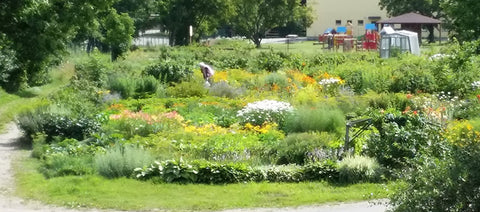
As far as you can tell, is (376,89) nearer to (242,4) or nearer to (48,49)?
(48,49)

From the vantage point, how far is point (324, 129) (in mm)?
15266

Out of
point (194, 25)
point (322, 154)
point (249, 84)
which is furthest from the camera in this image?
point (194, 25)

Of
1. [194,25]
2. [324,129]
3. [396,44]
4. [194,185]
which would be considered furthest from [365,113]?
[194,25]

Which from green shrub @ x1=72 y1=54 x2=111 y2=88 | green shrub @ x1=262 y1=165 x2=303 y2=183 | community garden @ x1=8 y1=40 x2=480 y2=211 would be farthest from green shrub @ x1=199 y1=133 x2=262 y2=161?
green shrub @ x1=72 y1=54 x2=111 y2=88

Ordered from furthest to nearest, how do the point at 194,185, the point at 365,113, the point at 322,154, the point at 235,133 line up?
the point at 365,113 < the point at 235,133 < the point at 322,154 < the point at 194,185

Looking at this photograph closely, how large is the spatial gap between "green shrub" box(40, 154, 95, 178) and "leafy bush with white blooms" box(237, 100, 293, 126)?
4370 millimetres

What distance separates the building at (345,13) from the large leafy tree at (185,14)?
90.3ft

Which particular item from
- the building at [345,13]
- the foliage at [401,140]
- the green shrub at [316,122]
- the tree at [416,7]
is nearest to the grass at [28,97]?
the green shrub at [316,122]

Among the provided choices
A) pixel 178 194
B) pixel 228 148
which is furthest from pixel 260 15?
pixel 178 194

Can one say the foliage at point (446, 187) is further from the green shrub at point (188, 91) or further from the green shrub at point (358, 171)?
the green shrub at point (188, 91)

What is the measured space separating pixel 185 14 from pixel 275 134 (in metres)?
42.8

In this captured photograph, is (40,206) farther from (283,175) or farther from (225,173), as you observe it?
(283,175)

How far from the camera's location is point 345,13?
280 feet

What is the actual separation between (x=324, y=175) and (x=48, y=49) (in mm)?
5125
